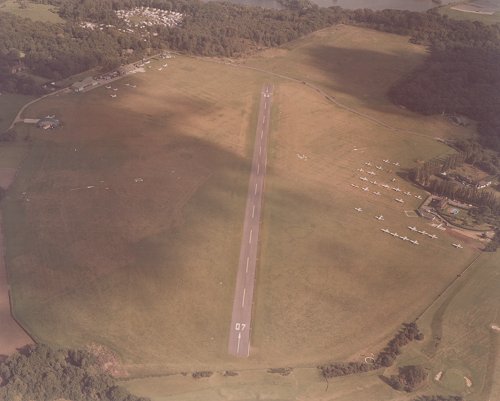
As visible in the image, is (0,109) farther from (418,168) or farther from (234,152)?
(418,168)

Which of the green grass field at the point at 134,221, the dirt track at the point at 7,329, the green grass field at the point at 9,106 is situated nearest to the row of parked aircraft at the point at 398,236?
the green grass field at the point at 134,221

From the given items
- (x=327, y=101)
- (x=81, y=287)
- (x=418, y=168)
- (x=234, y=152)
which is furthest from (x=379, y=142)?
(x=81, y=287)

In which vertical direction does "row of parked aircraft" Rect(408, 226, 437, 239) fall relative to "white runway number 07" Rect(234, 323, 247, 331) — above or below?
above

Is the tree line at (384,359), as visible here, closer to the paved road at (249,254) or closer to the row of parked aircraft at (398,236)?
the paved road at (249,254)

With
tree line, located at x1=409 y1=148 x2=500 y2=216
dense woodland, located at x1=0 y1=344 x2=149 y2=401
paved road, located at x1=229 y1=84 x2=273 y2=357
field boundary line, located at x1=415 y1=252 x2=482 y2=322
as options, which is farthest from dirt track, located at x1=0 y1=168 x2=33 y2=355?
tree line, located at x1=409 y1=148 x2=500 y2=216

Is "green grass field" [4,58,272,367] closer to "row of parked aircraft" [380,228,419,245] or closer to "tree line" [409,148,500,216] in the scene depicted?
"row of parked aircraft" [380,228,419,245]

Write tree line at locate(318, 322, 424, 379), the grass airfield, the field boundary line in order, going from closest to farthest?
tree line at locate(318, 322, 424, 379) → the grass airfield → the field boundary line
